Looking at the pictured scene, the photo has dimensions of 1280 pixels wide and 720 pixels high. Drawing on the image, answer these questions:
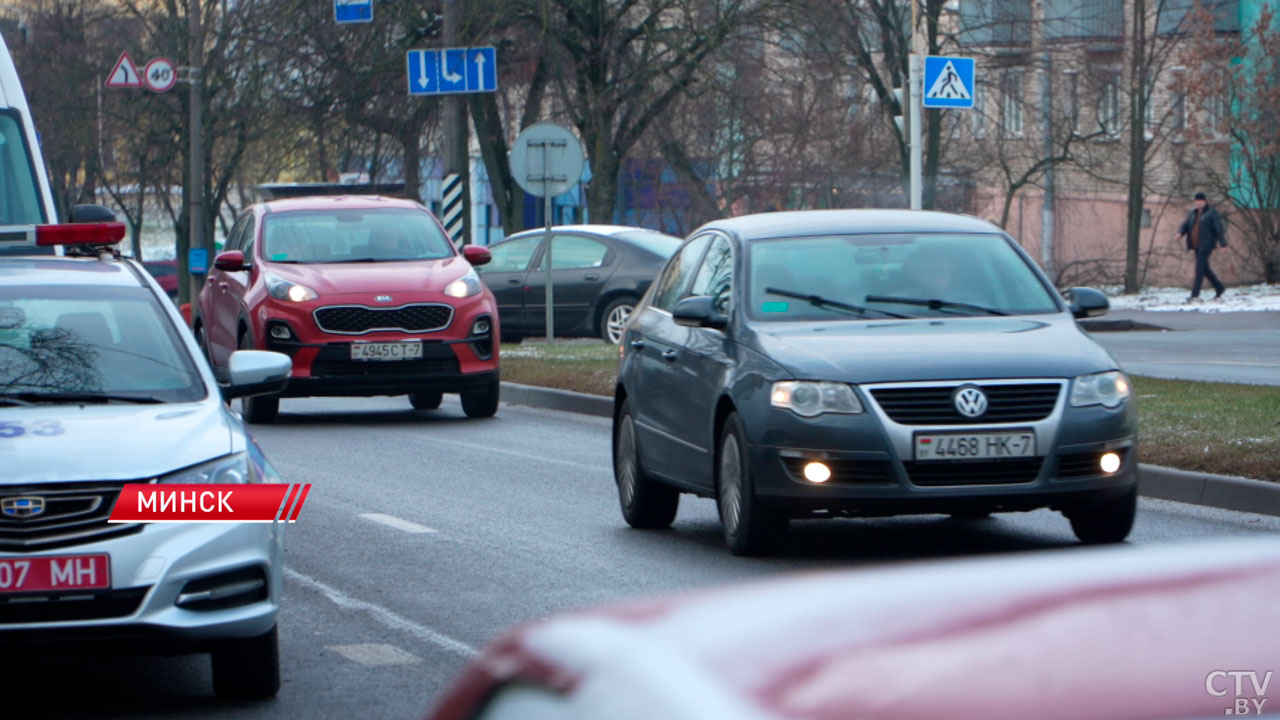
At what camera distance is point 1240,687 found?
65.4 inches

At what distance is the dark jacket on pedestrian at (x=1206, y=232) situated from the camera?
111 ft

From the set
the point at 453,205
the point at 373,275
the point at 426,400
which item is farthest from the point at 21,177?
the point at 453,205

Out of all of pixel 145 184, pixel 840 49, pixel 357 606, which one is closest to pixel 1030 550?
pixel 357 606

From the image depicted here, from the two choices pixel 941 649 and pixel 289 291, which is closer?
pixel 941 649

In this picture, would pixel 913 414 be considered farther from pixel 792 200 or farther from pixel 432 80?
pixel 792 200

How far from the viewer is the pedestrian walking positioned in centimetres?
3384

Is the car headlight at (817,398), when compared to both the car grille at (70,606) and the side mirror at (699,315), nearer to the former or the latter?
the side mirror at (699,315)

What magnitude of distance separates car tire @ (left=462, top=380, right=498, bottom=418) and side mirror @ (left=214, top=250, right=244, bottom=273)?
2141 mm

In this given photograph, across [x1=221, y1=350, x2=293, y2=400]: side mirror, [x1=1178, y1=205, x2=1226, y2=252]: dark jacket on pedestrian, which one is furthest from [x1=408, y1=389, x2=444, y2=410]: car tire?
[x1=1178, y1=205, x2=1226, y2=252]: dark jacket on pedestrian

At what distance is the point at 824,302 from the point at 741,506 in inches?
46.0

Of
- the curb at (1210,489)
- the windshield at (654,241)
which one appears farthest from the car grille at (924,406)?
the windshield at (654,241)

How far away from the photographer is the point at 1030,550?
367 inches

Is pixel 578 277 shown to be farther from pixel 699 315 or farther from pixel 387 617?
pixel 387 617

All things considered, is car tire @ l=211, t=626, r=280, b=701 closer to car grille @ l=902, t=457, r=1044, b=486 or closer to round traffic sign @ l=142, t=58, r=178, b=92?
car grille @ l=902, t=457, r=1044, b=486
